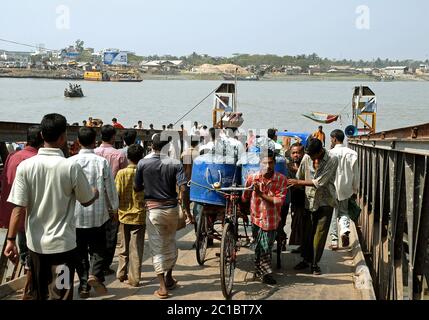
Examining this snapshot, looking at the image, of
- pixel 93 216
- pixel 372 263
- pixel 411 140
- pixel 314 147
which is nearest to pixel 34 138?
pixel 93 216

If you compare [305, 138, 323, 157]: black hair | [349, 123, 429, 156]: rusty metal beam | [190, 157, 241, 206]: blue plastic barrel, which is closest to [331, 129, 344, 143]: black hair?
[305, 138, 323, 157]: black hair

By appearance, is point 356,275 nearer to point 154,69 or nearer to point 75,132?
point 75,132

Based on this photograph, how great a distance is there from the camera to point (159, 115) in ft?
148

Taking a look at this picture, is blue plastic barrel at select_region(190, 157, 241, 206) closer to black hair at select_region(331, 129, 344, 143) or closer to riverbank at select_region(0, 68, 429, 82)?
black hair at select_region(331, 129, 344, 143)

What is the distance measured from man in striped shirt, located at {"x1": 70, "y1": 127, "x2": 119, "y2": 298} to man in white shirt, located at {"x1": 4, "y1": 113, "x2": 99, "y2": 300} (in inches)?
46.9

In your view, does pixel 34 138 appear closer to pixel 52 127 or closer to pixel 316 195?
pixel 52 127

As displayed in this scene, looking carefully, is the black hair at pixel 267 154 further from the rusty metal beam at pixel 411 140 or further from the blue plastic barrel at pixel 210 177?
the rusty metal beam at pixel 411 140

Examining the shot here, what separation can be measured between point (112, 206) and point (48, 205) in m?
1.37

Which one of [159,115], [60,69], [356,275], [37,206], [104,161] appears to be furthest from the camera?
[60,69]

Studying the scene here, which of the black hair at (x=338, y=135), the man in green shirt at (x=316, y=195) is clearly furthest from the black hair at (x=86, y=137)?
the black hair at (x=338, y=135)

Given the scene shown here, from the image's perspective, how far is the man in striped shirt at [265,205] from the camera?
5.47 metres

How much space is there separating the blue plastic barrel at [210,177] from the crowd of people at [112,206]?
0.29 meters

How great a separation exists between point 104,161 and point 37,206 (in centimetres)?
141
